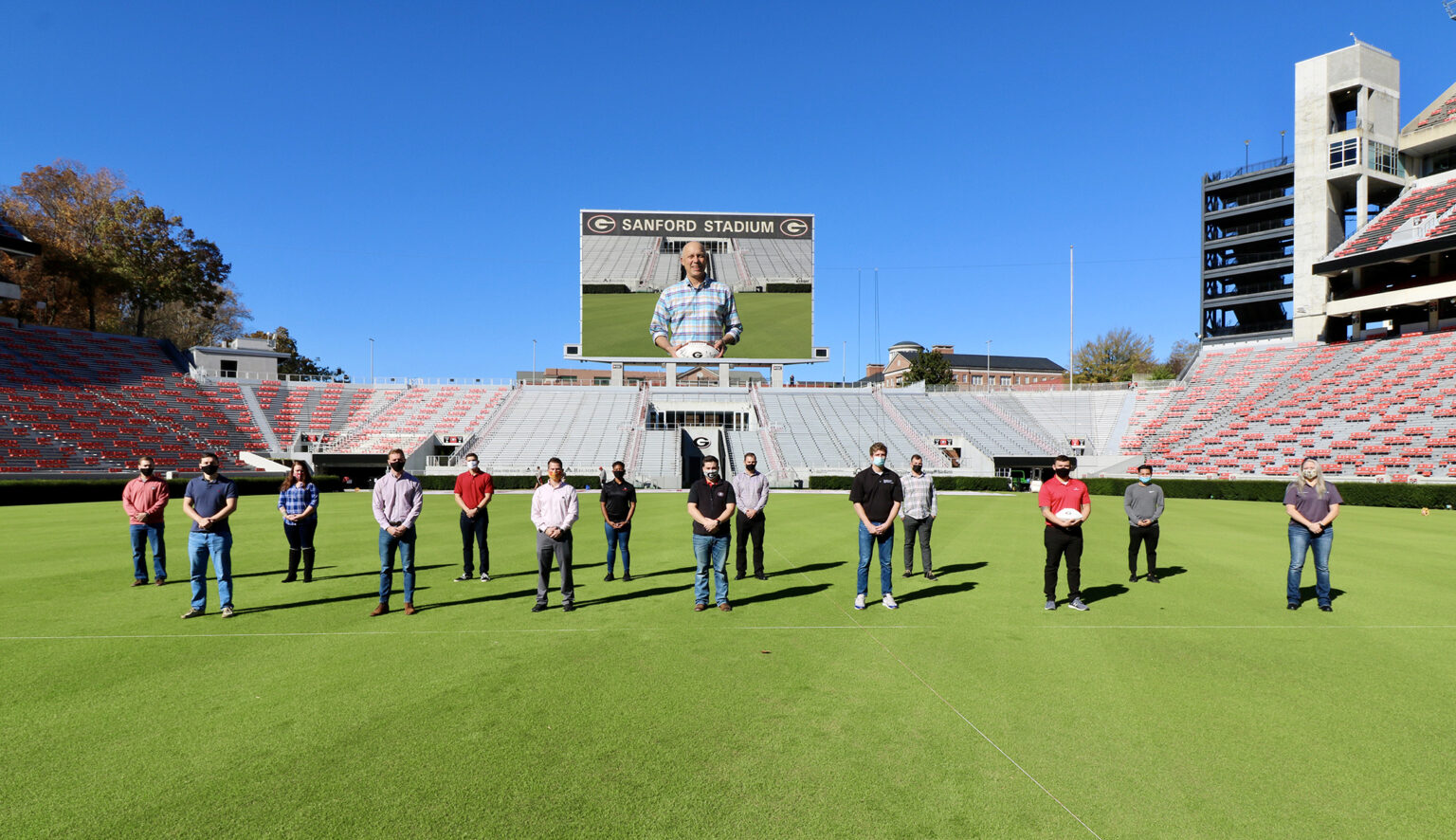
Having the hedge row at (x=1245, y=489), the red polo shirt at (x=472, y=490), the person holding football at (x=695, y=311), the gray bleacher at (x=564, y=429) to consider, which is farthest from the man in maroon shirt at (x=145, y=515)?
the person holding football at (x=695, y=311)

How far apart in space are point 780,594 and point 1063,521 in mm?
3835

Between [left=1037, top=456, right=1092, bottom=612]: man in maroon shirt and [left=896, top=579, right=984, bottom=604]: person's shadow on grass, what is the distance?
4.98ft

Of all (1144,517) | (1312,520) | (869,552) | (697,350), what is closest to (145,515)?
(869,552)

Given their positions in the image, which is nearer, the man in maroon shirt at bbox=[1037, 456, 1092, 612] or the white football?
the man in maroon shirt at bbox=[1037, 456, 1092, 612]

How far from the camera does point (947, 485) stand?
131 ft

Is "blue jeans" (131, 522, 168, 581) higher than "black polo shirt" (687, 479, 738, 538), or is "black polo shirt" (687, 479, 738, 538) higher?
"black polo shirt" (687, 479, 738, 538)

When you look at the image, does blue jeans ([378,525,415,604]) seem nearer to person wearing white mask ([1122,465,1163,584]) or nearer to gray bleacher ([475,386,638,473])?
person wearing white mask ([1122,465,1163,584])

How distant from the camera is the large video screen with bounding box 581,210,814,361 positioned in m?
46.4

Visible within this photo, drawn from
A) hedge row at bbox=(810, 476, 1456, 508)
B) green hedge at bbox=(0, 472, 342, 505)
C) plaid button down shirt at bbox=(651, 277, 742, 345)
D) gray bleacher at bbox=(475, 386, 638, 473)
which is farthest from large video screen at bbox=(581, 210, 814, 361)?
green hedge at bbox=(0, 472, 342, 505)

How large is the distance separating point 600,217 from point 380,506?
135 ft

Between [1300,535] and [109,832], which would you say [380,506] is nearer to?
[109,832]

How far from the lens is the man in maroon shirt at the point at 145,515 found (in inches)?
404

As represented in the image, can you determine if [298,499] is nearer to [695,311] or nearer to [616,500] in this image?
[616,500]

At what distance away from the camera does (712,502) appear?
8922 millimetres
